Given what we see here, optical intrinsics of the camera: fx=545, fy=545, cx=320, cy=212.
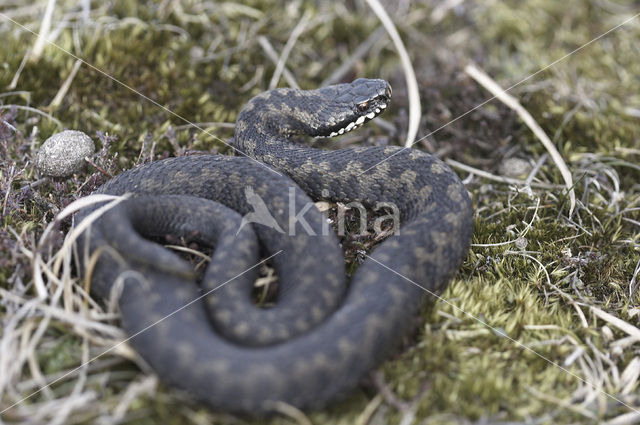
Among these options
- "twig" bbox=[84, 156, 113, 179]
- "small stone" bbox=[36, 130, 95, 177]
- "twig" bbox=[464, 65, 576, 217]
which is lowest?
"twig" bbox=[464, 65, 576, 217]

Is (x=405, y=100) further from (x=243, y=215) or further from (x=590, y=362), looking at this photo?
(x=590, y=362)

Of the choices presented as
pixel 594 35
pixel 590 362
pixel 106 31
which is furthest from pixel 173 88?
pixel 594 35

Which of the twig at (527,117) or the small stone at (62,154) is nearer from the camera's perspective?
the small stone at (62,154)

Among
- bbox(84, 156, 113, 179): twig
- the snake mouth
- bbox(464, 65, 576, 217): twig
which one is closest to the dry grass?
bbox(84, 156, 113, 179): twig

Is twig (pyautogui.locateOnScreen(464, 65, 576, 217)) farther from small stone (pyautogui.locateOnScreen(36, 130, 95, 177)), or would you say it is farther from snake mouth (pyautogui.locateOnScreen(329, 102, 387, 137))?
small stone (pyautogui.locateOnScreen(36, 130, 95, 177))

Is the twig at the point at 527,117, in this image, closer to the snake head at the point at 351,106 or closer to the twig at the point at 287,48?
the snake head at the point at 351,106

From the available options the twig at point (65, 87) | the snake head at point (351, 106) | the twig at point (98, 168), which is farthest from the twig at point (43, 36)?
the snake head at point (351, 106)

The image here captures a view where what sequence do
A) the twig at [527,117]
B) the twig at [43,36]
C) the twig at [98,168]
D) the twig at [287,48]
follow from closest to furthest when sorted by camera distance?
1. the twig at [98,168]
2. the twig at [527,117]
3. the twig at [43,36]
4. the twig at [287,48]
